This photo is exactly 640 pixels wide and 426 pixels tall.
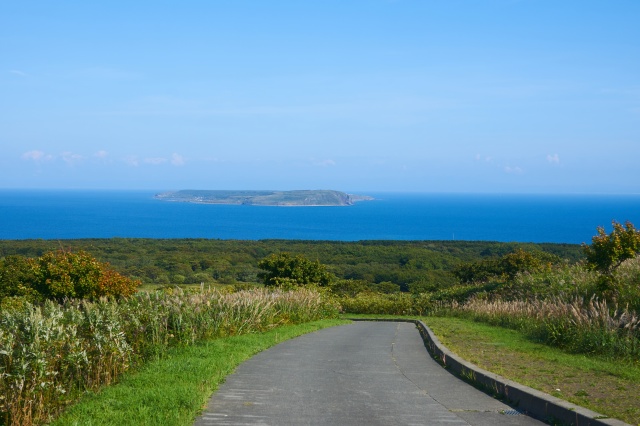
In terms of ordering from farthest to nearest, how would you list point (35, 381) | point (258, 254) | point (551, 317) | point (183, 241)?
point (183, 241) → point (258, 254) → point (551, 317) → point (35, 381)

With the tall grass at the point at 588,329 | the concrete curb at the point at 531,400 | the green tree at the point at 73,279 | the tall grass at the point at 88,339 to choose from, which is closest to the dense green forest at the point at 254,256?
the green tree at the point at 73,279

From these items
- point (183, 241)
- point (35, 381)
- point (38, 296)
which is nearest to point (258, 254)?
point (183, 241)

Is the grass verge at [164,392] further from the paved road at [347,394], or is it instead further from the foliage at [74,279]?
the foliage at [74,279]

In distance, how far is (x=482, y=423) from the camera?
691cm

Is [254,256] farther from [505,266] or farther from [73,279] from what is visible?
[73,279]

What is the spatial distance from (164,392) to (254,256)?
79909mm

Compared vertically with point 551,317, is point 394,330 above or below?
below

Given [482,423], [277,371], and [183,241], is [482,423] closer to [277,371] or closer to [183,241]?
[277,371]

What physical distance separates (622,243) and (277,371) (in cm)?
1191

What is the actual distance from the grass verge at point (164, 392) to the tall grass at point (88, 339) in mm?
365

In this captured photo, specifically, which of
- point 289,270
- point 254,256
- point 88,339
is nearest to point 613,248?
point 88,339

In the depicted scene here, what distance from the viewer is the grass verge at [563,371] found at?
744 cm

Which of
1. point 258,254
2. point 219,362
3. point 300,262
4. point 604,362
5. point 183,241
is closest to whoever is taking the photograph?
point 219,362

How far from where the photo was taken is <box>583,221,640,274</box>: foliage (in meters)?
17.6
